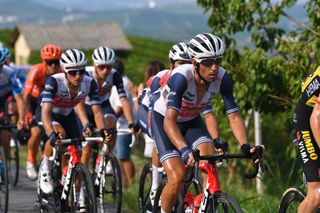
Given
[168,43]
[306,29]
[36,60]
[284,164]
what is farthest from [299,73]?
[168,43]

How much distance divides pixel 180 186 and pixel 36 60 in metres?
61.5

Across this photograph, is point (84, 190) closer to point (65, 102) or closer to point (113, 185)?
point (113, 185)

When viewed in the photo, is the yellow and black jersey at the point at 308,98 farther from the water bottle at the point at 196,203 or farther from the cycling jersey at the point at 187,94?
the water bottle at the point at 196,203

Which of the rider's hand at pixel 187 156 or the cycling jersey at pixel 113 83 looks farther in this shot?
the cycling jersey at pixel 113 83

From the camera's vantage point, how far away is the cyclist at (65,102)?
9578 millimetres

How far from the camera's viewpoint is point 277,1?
1216 centimetres

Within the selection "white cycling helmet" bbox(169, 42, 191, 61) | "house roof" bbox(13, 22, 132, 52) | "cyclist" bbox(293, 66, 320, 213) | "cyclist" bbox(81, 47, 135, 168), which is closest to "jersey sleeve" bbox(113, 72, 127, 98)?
"cyclist" bbox(81, 47, 135, 168)

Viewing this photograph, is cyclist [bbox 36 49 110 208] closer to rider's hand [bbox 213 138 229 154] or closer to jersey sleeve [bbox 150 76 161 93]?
jersey sleeve [bbox 150 76 161 93]

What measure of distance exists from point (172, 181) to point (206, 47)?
113 centimetres

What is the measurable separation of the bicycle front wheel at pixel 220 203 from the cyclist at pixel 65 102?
255cm

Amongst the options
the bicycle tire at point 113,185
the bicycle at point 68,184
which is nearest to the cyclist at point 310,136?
the bicycle at point 68,184

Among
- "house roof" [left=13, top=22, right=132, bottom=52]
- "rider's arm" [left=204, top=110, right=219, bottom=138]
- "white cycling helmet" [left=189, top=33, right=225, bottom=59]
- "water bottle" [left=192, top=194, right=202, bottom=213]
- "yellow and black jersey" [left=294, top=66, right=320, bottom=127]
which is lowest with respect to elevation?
"water bottle" [left=192, top=194, right=202, bottom=213]

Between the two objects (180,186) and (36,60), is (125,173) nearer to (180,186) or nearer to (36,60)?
(180,186)

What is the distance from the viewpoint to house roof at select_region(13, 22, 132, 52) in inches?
3674
